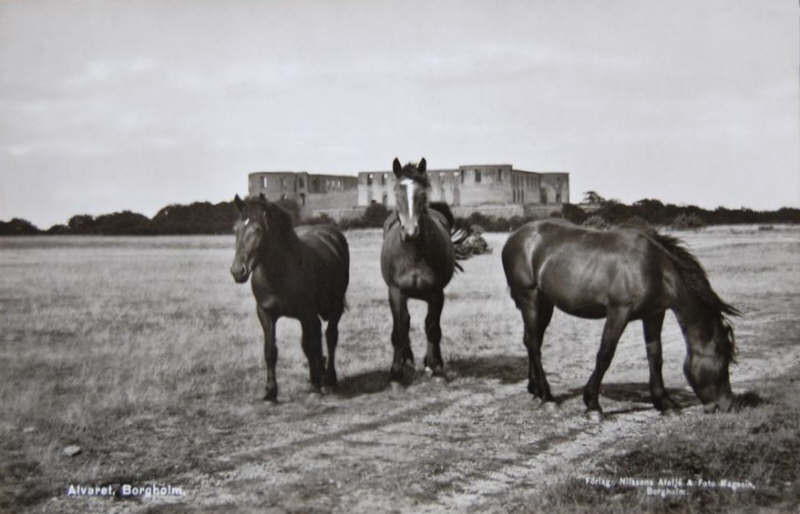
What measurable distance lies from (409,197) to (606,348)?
2.49 m

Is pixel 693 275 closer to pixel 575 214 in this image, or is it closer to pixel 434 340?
pixel 434 340

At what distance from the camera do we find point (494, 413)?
6.81 metres

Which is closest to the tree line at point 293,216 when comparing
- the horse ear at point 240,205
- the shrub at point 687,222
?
the shrub at point 687,222

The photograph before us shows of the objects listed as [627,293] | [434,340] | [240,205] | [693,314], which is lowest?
[434,340]

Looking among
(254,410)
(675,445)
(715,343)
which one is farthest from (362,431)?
(715,343)

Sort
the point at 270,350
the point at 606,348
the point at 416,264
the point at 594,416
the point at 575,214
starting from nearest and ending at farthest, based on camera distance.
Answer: the point at 606,348 < the point at 594,416 < the point at 270,350 < the point at 416,264 < the point at 575,214

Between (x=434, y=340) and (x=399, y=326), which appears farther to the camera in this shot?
(x=434, y=340)

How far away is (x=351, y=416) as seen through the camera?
665cm

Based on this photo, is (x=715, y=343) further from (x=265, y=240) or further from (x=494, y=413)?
(x=265, y=240)

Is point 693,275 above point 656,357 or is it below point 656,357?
above

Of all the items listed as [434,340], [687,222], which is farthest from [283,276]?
[687,222]

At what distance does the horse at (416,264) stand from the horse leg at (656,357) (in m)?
2.49

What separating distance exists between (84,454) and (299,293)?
101 inches

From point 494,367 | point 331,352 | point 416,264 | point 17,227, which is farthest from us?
point 494,367
